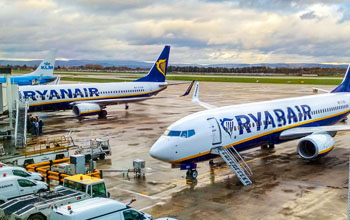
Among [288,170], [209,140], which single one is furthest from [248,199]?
[288,170]

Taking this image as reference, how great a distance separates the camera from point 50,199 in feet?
49.1

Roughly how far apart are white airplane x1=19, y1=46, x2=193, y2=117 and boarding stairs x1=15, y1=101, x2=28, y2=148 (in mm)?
11708

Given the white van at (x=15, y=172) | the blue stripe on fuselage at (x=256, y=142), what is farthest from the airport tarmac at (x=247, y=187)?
the white van at (x=15, y=172)

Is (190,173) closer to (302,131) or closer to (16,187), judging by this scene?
(16,187)

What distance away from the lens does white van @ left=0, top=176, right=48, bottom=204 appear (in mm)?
16938

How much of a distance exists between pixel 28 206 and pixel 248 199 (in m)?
9.80

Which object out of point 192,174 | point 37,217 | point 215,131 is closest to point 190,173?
point 192,174

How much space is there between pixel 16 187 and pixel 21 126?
12.1 meters

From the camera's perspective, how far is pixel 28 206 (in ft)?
46.6

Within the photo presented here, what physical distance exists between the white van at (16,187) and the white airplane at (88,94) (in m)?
24.6

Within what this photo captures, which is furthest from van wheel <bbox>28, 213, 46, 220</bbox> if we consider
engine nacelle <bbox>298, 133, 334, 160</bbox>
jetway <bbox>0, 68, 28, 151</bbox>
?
engine nacelle <bbox>298, 133, 334, 160</bbox>

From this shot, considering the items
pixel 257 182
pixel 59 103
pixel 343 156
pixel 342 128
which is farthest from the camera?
pixel 59 103

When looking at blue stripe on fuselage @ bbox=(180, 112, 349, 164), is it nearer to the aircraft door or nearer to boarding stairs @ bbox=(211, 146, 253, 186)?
boarding stairs @ bbox=(211, 146, 253, 186)

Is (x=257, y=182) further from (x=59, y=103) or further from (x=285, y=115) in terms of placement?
(x=59, y=103)
